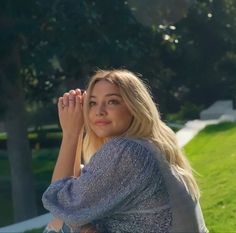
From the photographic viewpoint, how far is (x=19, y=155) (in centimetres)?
1141

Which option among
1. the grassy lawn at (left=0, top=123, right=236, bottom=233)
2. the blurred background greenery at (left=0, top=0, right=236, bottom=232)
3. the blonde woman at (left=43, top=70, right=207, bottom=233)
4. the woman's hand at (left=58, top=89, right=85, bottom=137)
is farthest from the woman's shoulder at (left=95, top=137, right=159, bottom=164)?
the blurred background greenery at (left=0, top=0, right=236, bottom=232)

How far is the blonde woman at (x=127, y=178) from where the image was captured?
1992 mm

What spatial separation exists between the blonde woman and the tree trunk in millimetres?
8930

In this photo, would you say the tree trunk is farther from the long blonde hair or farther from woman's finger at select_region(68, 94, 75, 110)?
the long blonde hair

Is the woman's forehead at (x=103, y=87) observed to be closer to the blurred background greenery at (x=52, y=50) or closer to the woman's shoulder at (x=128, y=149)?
the woman's shoulder at (x=128, y=149)

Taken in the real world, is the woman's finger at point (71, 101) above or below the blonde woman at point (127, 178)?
→ above

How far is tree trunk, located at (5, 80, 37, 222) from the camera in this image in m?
11.1

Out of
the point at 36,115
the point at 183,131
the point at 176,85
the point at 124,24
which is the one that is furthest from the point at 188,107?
the point at 124,24

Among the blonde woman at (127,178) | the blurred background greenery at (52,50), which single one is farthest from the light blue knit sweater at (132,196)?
the blurred background greenery at (52,50)

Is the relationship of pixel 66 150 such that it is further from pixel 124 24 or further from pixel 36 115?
pixel 36 115

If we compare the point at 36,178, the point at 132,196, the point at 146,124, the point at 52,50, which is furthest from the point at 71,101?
the point at 36,178

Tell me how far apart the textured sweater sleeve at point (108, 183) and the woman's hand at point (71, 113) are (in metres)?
0.22

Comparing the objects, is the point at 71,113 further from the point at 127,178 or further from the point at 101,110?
the point at 127,178

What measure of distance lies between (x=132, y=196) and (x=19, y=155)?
31.4 feet
